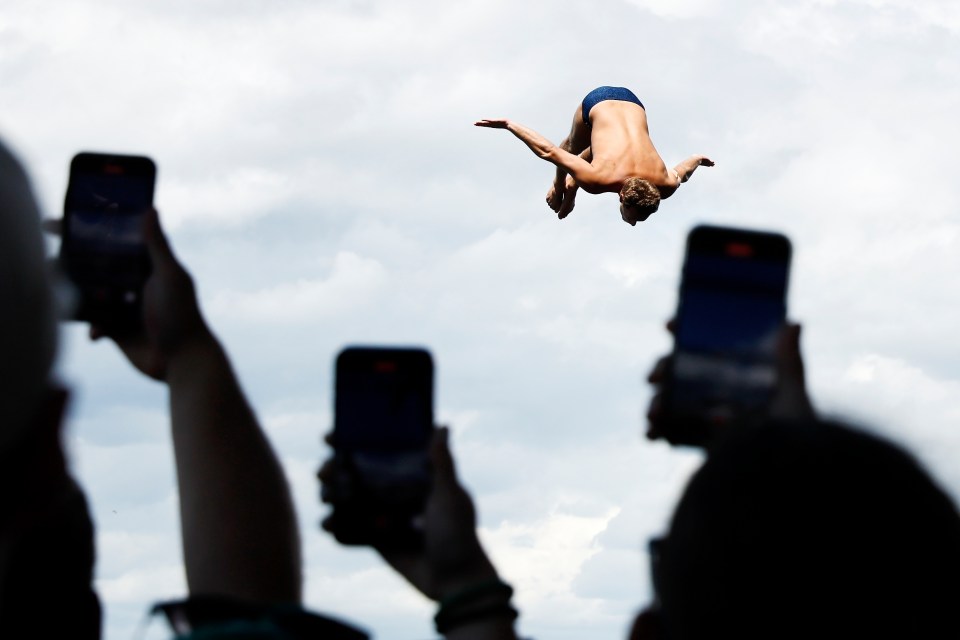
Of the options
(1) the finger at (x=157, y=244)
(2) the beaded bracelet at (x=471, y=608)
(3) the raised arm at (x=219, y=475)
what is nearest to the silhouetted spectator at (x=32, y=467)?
(3) the raised arm at (x=219, y=475)

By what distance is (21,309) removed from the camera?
1361mm

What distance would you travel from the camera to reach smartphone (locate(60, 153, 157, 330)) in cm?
256

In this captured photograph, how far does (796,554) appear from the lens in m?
1.31

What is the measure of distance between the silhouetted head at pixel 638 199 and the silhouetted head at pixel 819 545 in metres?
10.9

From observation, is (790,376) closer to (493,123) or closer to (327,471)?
(327,471)

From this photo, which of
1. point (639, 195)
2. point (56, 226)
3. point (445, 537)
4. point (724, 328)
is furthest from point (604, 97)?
point (445, 537)

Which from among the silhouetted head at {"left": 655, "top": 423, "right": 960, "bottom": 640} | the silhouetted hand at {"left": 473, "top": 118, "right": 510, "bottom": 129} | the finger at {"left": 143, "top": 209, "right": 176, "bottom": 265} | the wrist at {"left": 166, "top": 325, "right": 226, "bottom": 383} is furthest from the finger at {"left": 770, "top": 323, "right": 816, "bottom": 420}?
the silhouetted hand at {"left": 473, "top": 118, "right": 510, "bottom": 129}

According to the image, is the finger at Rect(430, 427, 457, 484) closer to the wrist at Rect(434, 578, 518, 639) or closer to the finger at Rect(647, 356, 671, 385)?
the wrist at Rect(434, 578, 518, 639)

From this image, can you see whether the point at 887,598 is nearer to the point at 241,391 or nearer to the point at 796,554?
the point at 796,554

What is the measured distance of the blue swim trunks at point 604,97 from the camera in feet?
44.9

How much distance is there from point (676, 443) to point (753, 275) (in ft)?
1.30

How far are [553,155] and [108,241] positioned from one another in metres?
10.1

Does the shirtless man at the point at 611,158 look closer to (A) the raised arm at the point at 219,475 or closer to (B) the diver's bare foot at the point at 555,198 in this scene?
(B) the diver's bare foot at the point at 555,198

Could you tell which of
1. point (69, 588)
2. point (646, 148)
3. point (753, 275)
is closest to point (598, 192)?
point (646, 148)
